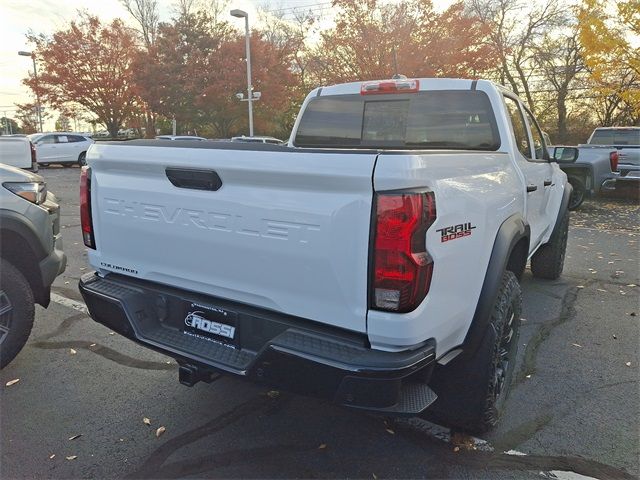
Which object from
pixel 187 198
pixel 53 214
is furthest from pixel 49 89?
pixel 187 198

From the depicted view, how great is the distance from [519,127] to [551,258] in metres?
2.26

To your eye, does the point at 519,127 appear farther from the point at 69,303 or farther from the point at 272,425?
the point at 69,303

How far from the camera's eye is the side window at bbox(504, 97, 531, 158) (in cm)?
382

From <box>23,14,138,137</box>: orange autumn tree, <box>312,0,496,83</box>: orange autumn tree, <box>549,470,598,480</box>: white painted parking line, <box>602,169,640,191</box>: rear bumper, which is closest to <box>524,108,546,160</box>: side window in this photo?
<box>549,470,598,480</box>: white painted parking line

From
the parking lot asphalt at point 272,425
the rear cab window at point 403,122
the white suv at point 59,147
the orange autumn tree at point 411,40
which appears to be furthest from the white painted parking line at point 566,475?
the white suv at point 59,147

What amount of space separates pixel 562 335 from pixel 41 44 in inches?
1392

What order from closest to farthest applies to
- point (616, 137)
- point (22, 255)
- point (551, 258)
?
1. point (22, 255)
2. point (551, 258)
3. point (616, 137)

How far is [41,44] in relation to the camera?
30.5m

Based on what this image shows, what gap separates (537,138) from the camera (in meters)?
4.65

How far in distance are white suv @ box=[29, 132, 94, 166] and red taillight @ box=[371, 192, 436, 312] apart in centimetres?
2447

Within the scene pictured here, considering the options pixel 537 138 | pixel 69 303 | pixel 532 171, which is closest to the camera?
pixel 532 171

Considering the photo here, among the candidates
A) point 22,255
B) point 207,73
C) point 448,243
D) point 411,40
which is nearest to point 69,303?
point 22,255

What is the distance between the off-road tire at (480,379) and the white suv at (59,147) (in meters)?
24.2

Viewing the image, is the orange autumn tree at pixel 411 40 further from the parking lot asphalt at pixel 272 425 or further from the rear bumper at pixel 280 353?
the rear bumper at pixel 280 353
